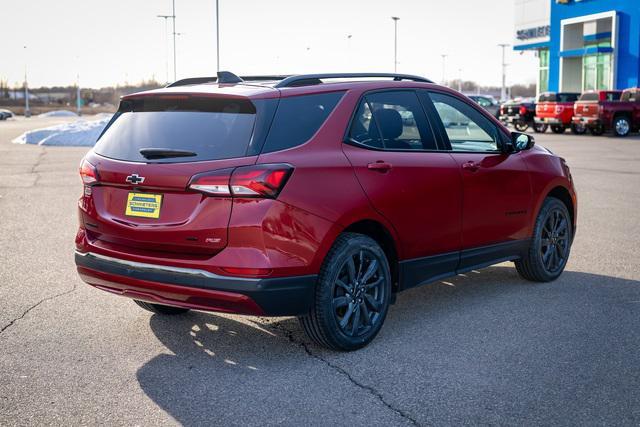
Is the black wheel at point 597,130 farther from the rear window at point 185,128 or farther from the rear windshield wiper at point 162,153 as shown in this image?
the rear windshield wiper at point 162,153

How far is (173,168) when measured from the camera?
4691 mm

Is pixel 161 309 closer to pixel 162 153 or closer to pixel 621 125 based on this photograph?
pixel 162 153

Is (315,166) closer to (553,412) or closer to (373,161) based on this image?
(373,161)

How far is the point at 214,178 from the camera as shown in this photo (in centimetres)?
457

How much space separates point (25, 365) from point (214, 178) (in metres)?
1.65

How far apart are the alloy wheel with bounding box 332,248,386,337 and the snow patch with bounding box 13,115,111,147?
93.6 ft

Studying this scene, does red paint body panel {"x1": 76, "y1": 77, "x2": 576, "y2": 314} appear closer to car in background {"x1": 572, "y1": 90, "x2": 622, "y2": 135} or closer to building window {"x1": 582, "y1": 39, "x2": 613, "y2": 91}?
car in background {"x1": 572, "y1": 90, "x2": 622, "y2": 135}

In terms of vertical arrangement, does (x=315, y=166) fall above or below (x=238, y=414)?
above

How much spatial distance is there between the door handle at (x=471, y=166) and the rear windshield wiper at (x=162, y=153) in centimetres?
229

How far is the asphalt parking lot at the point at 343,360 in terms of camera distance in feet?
13.7

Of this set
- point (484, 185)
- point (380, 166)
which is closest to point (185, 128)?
point (380, 166)

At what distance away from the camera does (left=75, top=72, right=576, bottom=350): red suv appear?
461cm

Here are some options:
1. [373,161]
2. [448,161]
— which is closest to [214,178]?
[373,161]

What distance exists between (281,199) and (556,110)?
109 feet
